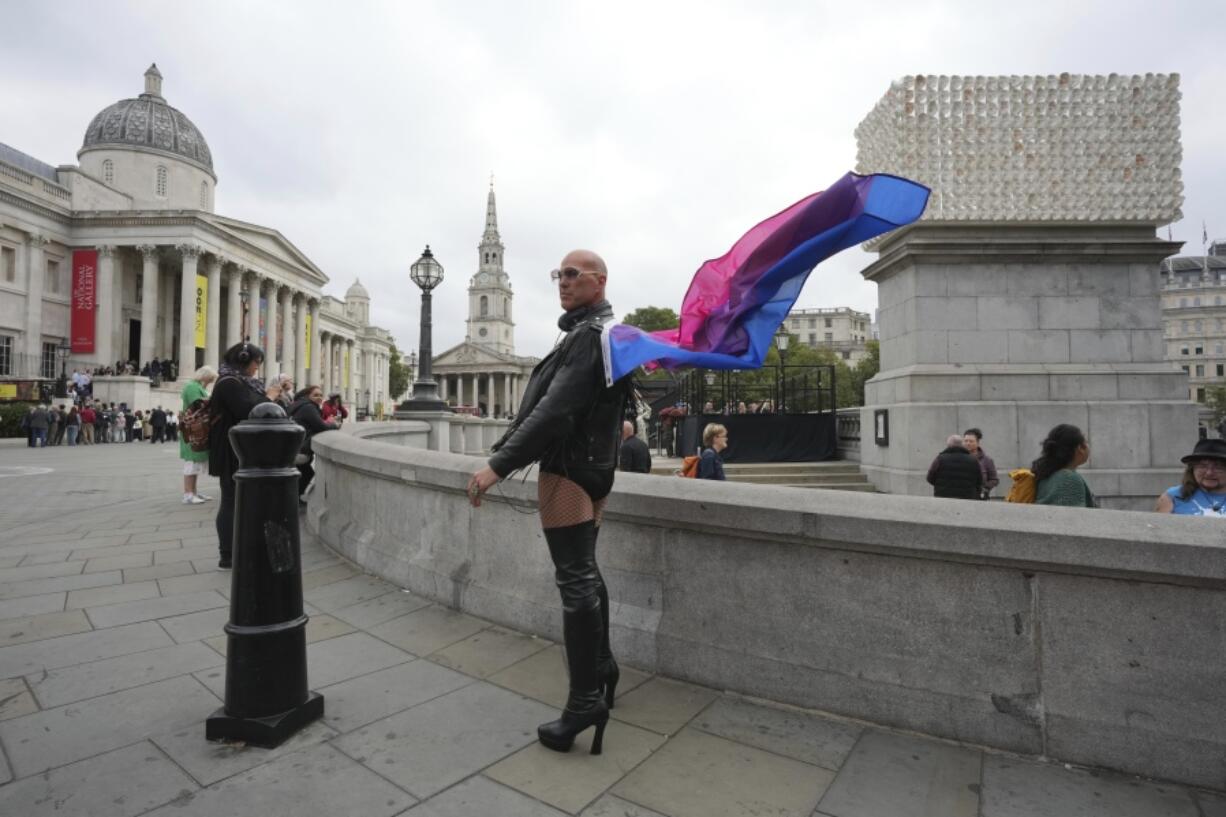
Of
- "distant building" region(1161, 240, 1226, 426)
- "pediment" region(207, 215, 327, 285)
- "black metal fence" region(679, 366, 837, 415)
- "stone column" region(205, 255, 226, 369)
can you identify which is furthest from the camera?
"distant building" region(1161, 240, 1226, 426)

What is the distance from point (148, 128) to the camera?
183 feet

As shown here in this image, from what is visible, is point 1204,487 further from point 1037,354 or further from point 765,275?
point 1037,354

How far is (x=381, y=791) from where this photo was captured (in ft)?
7.58

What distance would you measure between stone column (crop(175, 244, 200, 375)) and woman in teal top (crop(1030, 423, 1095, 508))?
5174 centimetres

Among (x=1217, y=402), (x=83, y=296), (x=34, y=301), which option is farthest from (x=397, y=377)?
(x=1217, y=402)

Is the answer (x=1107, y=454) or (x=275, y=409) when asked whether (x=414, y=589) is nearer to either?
(x=275, y=409)

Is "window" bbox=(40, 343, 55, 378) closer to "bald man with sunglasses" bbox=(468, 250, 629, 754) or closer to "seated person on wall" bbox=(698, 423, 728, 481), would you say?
"seated person on wall" bbox=(698, 423, 728, 481)

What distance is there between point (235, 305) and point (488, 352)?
205 ft

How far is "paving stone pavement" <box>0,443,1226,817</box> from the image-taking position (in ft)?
7.37

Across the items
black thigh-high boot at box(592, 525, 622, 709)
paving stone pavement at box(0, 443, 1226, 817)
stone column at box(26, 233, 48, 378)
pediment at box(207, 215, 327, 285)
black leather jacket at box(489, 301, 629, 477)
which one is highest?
pediment at box(207, 215, 327, 285)

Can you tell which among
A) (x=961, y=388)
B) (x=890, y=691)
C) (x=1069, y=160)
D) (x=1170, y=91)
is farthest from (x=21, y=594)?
(x=1170, y=91)

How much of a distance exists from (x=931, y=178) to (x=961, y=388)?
321 centimetres

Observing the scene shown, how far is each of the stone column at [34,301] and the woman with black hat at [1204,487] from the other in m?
54.0

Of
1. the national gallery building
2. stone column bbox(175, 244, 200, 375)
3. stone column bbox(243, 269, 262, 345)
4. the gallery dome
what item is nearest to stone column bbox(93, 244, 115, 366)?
the national gallery building
